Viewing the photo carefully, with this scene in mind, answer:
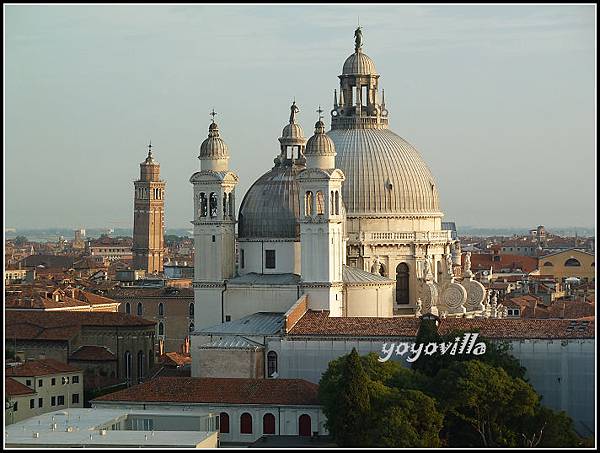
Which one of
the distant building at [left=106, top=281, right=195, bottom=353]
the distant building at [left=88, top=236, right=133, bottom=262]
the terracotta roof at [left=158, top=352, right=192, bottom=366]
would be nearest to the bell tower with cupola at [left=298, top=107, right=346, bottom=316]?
the terracotta roof at [left=158, top=352, right=192, bottom=366]

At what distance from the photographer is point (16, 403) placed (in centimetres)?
3406

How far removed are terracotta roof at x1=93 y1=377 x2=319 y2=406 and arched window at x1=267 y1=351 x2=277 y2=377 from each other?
1698 mm

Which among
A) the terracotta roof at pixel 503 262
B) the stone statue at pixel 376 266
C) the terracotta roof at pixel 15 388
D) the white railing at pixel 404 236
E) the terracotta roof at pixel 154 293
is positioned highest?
the white railing at pixel 404 236

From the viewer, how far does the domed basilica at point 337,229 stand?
3581cm

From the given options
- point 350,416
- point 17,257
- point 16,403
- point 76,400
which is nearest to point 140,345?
point 76,400

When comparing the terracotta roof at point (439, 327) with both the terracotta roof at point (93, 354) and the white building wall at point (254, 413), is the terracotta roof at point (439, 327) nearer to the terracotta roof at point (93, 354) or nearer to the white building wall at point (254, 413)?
the white building wall at point (254, 413)

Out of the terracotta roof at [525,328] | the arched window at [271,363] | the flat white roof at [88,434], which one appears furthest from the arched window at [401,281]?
the flat white roof at [88,434]

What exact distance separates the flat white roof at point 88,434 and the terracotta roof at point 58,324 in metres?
12.1

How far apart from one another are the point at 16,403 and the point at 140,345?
8756 millimetres

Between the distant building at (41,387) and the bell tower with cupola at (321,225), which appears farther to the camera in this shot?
the bell tower with cupola at (321,225)

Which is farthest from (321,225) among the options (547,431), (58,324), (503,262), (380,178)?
(503,262)

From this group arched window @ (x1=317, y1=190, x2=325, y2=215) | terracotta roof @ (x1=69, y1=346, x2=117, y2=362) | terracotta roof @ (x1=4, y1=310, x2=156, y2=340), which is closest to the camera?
arched window @ (x1=317, y1=190, x2=325, y2=215)

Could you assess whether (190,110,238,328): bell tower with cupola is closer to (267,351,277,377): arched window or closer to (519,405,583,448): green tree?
(267,351,277,377): arched window

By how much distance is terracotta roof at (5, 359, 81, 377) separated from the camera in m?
35.9
